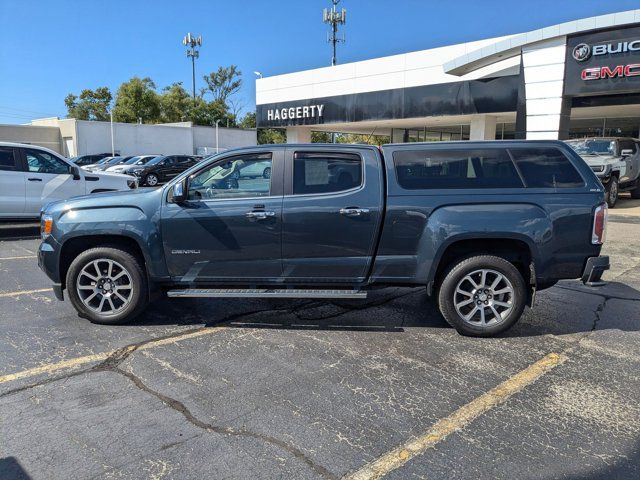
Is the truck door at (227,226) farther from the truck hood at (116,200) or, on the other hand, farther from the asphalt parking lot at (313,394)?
the asphalt parking lot at (313,394)

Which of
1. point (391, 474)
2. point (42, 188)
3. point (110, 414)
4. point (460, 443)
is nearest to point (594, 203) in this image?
point (460, 443)

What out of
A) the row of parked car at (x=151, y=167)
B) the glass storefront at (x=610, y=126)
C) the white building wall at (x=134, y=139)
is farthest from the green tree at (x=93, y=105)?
the glass storefront at (x=610, y=126)

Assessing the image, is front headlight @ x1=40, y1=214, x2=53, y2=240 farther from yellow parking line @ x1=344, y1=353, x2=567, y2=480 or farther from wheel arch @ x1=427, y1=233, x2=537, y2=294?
yellow parking line @ x1=344, y1=353, x2=567, y2=480

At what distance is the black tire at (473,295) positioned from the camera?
488cm

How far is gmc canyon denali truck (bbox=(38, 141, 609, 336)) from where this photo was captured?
4.82 m

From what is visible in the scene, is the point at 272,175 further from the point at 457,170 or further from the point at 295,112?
the point at 295,112

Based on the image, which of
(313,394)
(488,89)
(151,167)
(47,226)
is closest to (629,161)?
(488,89)

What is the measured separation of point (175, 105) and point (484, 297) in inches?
2385

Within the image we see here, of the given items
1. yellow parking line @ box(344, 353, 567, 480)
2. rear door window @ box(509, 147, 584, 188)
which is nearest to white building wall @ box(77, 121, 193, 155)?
rear door window @ box(509, 147, 584, 188)

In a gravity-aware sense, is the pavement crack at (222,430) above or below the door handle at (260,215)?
below

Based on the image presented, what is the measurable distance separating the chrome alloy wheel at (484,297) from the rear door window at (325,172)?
58.1 inches

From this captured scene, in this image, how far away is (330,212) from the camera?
16.1 feet

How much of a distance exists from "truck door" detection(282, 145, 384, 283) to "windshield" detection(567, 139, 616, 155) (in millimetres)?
14325

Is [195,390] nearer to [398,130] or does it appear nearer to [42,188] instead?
[42,188]
